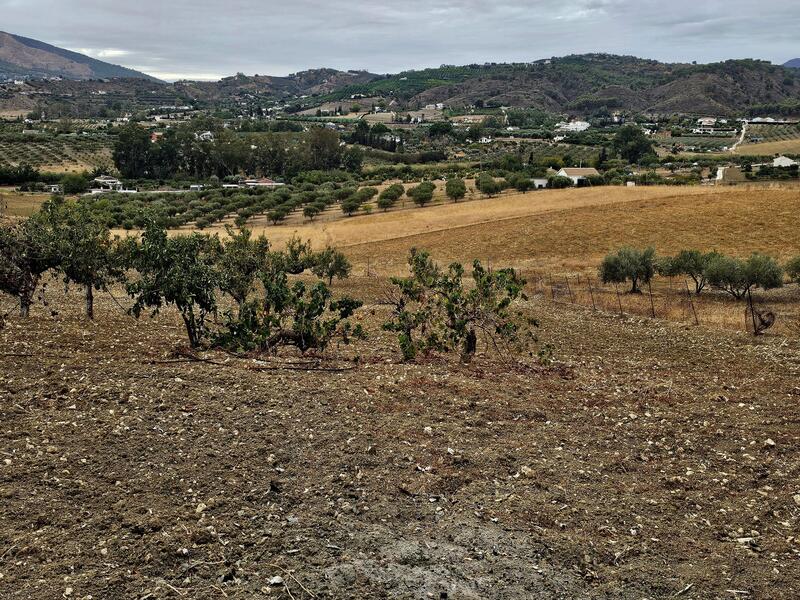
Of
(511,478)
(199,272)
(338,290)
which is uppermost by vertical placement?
(199,272)

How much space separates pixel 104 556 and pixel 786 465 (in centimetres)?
1035

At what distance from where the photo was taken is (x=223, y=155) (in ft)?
382

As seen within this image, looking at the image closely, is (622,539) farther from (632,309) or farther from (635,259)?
(635,259)

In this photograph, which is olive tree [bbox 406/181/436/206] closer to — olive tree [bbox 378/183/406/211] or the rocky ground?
olive tree [bbox 378/183/406/211]

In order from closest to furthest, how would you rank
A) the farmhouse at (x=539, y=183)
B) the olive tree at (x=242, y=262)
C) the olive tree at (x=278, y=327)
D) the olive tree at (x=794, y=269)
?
the olive tree at (x=278, y=327) → the olive tree at (x=242, y=262) → the olive tree at (x=794, y=269) → the farmhouse at (x=539, y=183)

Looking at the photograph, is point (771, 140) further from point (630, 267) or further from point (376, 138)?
point (630, 267)

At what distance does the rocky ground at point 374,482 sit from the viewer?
7496 millimetres

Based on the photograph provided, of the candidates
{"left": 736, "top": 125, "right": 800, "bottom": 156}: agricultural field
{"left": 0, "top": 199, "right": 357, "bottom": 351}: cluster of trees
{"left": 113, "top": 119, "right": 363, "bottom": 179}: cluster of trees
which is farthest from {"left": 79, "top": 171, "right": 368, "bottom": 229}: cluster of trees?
{"left": 736, "top": 125, "right": 800, "bottom": 156}: agricultural field

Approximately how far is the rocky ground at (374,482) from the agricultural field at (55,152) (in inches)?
4302

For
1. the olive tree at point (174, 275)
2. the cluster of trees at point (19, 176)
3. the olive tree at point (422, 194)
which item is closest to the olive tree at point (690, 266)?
the olive tree at point (174, 275)

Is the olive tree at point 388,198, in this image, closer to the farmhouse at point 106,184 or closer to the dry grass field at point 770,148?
the farmhouse at point 106,184

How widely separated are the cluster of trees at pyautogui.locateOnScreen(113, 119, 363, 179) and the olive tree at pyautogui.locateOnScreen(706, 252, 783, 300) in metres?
94.2

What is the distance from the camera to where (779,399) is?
46.5 ft

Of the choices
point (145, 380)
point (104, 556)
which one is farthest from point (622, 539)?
point (145, 380)
